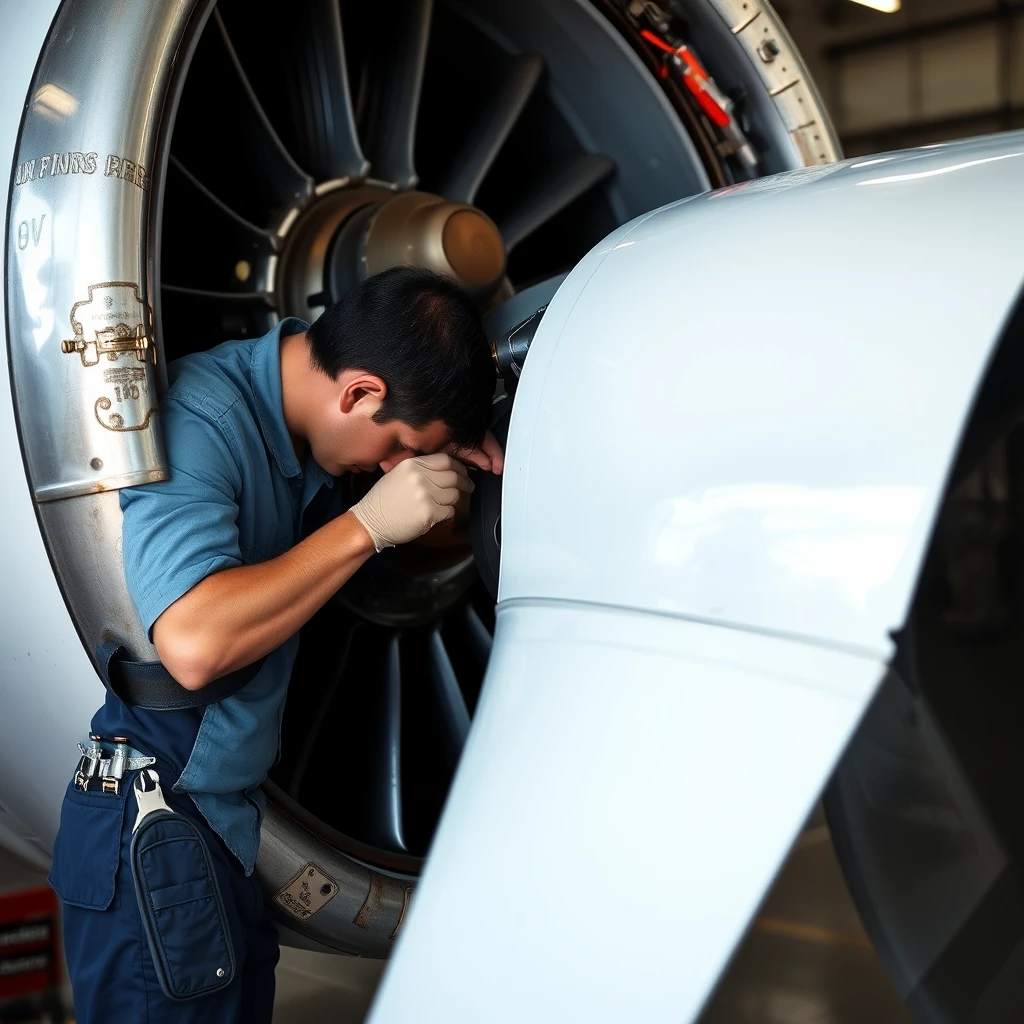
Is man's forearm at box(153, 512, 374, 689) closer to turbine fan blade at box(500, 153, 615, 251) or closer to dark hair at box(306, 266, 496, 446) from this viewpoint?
dark hair at box(306, 266, 496, 446)

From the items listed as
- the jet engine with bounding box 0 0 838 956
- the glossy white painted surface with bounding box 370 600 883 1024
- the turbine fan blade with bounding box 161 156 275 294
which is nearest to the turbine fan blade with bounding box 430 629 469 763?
the jet engine with bounding box 0 0 838 956

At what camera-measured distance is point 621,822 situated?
77 centimetres

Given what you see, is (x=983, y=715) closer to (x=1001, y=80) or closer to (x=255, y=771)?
(x=255, y=771)

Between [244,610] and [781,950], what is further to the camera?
[244,610]

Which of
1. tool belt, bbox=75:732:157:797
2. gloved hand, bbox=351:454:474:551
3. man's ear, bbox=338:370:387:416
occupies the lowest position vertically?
tool belt, bbox=75:732:157:797

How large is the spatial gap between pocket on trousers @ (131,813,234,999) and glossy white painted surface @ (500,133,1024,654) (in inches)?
20.1

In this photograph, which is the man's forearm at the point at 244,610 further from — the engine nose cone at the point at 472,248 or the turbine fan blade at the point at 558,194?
the turbine fan blade at the point at 558,194

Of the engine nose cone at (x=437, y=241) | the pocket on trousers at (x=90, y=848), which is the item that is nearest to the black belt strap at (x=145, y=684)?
the pocket on trousers at (x=90, y=848)

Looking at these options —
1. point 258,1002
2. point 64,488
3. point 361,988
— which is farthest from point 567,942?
point 361,988

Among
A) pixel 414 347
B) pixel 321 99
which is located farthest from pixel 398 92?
pixel 414 347

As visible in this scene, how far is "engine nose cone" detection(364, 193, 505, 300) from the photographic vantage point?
1661 millimetres

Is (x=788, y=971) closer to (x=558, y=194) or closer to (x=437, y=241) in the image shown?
(x=437, y=241)

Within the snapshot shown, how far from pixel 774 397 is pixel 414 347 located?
62cm

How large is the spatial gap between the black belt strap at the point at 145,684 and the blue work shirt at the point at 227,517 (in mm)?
47
